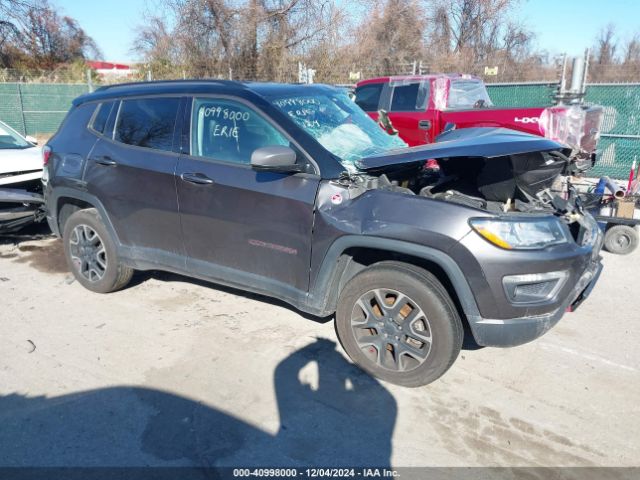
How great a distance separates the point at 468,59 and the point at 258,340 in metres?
22.5

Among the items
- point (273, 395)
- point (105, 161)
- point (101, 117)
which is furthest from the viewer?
point (101, 117)

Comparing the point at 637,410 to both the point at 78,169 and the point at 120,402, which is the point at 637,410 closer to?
the point at 120,402

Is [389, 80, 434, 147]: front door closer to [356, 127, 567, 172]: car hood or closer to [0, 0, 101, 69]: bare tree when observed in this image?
[356, 127, 567, 172]: car hood

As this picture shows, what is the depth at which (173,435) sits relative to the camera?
9.18 ft

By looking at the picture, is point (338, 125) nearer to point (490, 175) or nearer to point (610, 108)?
point (490, 175)

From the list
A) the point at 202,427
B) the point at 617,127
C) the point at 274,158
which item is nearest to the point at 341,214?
the point at 274,158

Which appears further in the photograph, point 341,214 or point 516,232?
point 341,214

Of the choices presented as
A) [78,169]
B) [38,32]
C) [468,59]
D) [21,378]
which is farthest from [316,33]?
[38,32]

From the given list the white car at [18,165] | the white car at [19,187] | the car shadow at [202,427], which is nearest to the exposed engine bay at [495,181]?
the car shadow at [202,427]

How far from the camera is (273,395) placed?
3.18 metres

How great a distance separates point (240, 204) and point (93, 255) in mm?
1885

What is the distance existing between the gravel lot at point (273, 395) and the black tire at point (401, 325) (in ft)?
0.45

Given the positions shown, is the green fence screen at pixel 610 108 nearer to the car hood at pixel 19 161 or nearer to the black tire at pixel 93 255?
the black tire at pixel 93 255

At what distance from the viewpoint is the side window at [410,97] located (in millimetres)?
8852
